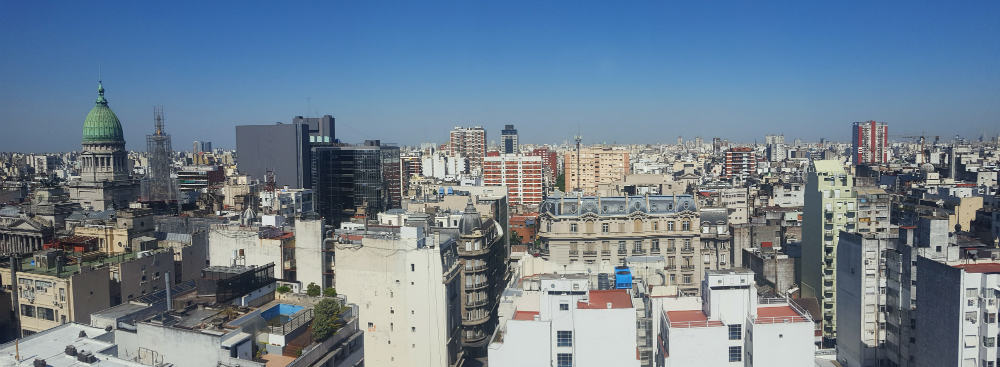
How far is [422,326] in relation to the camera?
4291 centimetres

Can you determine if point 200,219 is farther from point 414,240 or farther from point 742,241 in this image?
point 742,241

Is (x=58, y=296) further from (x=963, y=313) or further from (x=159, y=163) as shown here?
(x=159, y=163)

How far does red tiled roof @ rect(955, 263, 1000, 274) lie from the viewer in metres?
33.7

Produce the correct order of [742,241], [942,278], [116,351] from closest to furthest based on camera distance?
[116,351], [942,278], [742,241]

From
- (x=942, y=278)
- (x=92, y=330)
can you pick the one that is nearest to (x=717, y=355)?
(x=942, y=278)

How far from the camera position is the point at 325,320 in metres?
30.2

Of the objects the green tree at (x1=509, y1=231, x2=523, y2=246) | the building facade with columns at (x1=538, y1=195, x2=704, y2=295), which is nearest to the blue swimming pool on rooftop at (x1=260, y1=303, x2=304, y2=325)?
the building facade with columns at (x1=538, y1=195, x2=704, y2=295)

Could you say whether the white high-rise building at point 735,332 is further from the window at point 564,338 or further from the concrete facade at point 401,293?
the concrete facade at point 401,293

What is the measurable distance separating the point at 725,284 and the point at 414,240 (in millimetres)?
19566

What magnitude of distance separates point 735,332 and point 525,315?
9132 mm

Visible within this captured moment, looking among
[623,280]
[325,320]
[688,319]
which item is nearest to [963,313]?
[688,319]

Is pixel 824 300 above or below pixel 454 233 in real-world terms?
below

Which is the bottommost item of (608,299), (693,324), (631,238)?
(693,324)

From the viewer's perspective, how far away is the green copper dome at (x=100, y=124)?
90.6 meters
